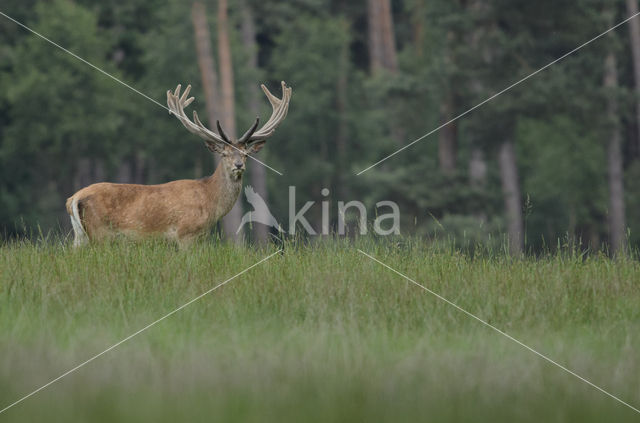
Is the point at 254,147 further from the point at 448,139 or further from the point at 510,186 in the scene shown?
the point at 448,139

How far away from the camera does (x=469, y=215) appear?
24.5 meters

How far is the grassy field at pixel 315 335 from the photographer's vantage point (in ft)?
15.1

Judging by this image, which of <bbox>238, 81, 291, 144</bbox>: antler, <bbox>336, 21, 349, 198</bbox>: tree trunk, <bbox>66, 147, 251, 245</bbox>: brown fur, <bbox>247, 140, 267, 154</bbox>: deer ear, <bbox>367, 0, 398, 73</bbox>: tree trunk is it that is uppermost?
<bbox>367, 0, 398, 73</bbox>: tree trunk

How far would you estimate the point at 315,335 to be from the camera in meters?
5.49

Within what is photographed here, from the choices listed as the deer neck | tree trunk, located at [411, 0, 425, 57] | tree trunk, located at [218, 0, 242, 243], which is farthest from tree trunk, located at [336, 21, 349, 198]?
the deer neck

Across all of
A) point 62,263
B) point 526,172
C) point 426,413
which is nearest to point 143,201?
point 62,263

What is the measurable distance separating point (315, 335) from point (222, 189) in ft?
11.4

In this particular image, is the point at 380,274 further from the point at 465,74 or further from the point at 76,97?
the point at 76,97

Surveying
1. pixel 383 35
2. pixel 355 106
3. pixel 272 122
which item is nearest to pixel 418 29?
pixel 355 106

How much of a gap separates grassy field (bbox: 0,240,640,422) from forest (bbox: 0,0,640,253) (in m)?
12.9

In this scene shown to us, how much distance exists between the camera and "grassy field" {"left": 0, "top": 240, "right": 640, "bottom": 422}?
15.1ft

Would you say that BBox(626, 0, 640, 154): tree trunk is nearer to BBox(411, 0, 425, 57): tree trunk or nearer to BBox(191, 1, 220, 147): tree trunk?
BBox(411, 0, 425, 57): tree trunk

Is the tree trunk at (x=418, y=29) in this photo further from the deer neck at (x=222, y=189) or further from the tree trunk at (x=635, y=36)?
the deer neck at (x=222, y=189)

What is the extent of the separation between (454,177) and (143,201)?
55.5 ft
